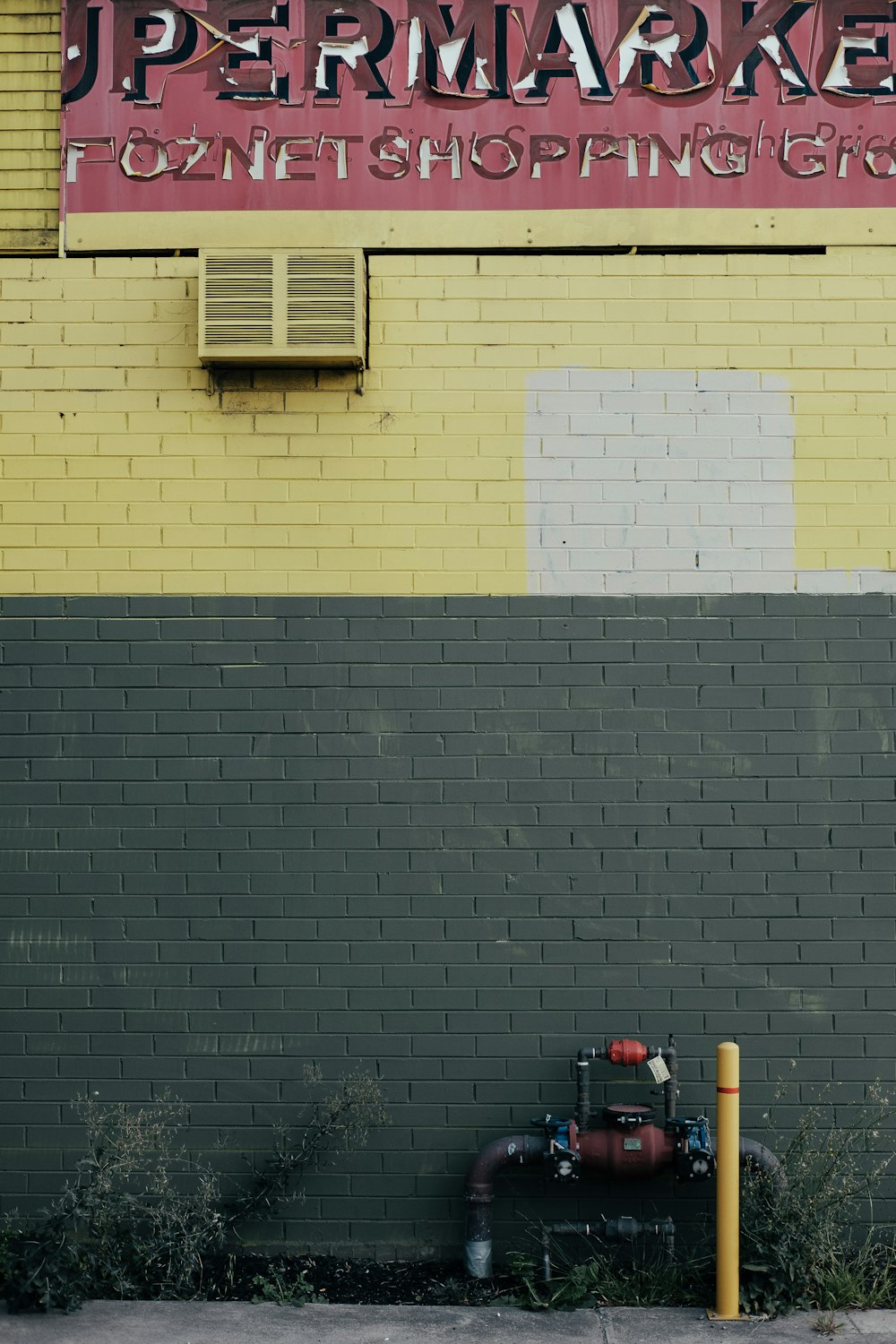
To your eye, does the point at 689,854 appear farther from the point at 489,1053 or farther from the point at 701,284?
the point at 701,284

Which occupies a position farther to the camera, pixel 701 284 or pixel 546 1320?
pixel 701 284

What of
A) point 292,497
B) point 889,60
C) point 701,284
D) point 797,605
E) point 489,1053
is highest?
point 889,60

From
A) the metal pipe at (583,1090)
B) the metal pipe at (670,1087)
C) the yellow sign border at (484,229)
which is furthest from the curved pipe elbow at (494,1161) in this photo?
the yellow sign border at (484,229)

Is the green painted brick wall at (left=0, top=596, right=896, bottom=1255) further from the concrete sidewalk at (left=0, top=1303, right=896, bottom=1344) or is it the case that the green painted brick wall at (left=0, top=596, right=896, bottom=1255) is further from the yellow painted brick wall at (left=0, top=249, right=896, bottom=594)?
the concrete sidewalk at (left=0, top=1303, right=896, bottom=1344)

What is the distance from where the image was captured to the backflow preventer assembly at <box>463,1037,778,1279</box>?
5719 millimetres

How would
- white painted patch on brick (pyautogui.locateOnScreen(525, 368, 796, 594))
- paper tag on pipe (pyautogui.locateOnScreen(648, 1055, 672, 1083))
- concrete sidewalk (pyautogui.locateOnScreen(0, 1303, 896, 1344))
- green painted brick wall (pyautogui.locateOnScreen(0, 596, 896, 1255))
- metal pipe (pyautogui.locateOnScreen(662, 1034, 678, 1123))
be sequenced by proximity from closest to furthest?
concrete sidewalk (pyautogui.locateOnScreen(0, 1303, 896, 1344)), paper tag on pipe (pyautogui.locateOnScreen(648, 1055, 672, 1083)), metal pipe (pyautogui.locateOnScreen(662, 1034, 678, 1123)), green painted brick wall (pyautogui.locateOnScreen(0, 596, 896, 1255)), white painted patch on brick (pyautogui.locateOnScreen(525, 368, 796, 594))

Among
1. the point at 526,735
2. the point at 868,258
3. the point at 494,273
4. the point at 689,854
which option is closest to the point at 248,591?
the point at 526,735

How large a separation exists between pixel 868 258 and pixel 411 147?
2.31m

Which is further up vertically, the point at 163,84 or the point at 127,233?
the point at 163,84

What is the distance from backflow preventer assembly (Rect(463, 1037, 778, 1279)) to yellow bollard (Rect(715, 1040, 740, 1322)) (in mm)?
406

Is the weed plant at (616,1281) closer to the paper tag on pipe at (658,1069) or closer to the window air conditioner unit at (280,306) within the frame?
the paper tag on pipe at (658,1069)

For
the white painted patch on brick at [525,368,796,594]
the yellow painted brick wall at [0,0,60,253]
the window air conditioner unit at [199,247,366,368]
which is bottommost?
the white painted patch on brick at [525,368,796,594]

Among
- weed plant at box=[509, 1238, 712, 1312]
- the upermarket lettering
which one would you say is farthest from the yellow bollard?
the upermarket lettering

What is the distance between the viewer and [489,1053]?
6121mm
